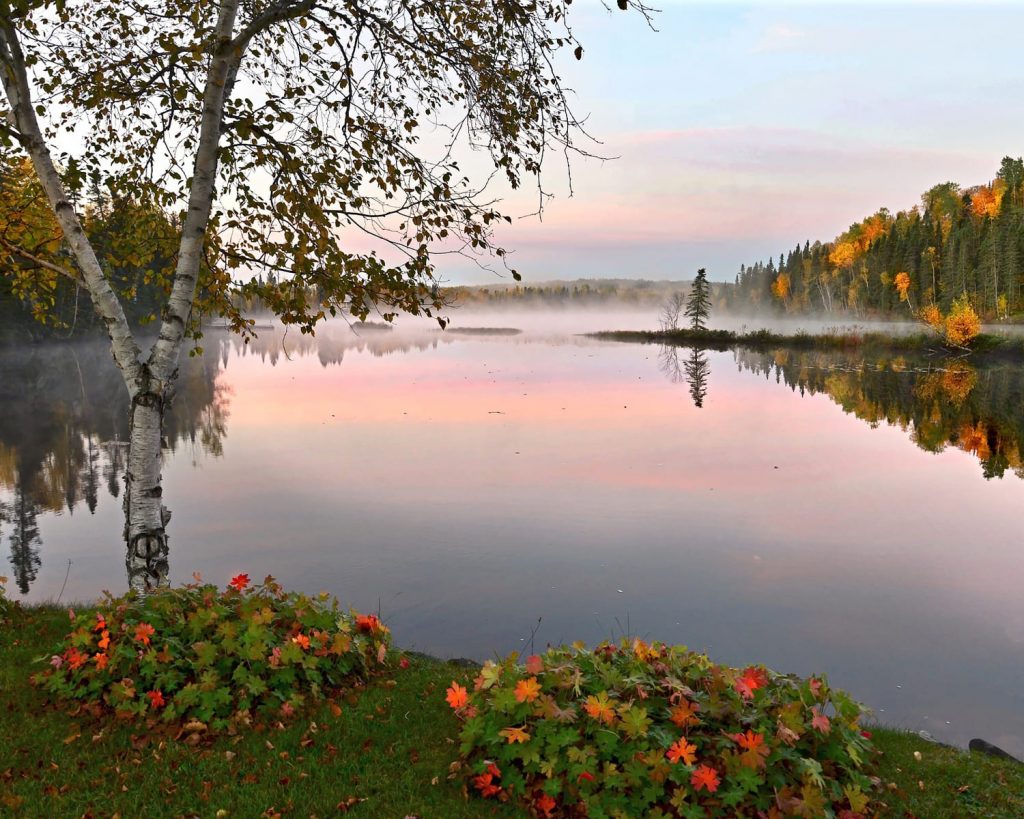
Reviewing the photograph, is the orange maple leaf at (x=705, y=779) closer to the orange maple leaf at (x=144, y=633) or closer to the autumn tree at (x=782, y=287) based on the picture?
the orange maple leaf at (x=144, y=633)

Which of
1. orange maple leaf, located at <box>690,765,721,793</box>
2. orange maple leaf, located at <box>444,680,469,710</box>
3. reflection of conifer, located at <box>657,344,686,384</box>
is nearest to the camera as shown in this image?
orange maple leaf, located at <box>690,765,721,793</box>

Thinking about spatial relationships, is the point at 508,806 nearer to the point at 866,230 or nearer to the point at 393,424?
the point at 393,424

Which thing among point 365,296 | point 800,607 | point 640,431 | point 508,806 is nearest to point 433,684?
point 508,806

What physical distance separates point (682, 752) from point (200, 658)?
443 centimetres

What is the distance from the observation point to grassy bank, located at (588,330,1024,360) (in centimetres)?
7181

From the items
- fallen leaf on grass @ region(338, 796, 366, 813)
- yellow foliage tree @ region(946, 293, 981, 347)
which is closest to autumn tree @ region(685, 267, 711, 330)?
yellow foliage tree @ region(946, 293, 981, 347)

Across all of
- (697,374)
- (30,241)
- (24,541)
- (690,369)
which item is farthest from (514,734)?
(690,369)

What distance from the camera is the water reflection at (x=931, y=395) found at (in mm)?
29781

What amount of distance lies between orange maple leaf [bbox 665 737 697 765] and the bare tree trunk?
600 cm

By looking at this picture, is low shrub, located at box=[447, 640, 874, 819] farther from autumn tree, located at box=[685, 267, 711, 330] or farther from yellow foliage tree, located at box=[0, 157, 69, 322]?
autumn tree, located at box=[685, 267, 711, 330]

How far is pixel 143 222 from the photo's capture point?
998cm

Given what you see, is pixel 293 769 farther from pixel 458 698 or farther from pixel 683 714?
pixel 683 714

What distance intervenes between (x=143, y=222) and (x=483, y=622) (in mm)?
8589

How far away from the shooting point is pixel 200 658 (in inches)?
249
